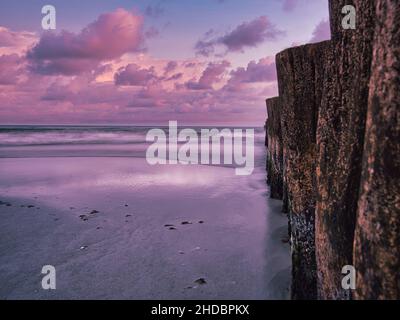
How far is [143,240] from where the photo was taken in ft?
17.3

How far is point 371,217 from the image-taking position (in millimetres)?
1678

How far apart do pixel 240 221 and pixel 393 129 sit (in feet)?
16.0

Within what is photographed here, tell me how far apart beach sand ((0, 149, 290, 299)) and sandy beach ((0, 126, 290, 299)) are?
12 millimetres

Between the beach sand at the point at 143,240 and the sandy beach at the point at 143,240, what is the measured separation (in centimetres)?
1

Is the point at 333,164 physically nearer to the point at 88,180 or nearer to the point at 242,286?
the point at 242,286

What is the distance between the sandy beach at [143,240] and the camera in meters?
3.83

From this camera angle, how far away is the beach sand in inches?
151
